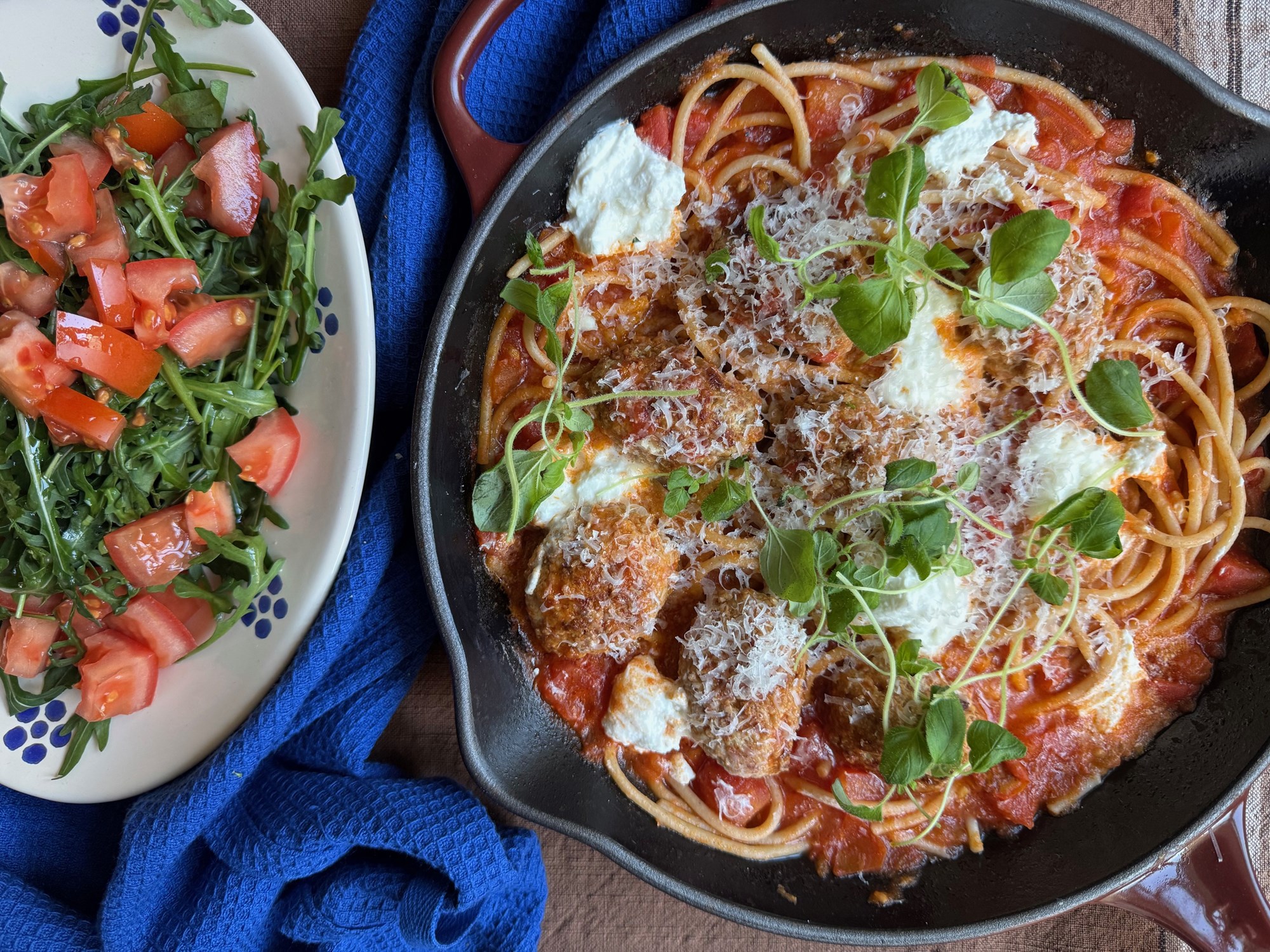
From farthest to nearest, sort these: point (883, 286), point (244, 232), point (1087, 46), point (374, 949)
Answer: point (374, 949) < point (244, 232) < point (1087, 46) < point (883, 286)

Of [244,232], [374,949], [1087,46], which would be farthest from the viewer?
[374,949]

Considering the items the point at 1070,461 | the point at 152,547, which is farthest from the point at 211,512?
the point at 1070,461

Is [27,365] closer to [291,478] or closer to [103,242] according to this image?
[103,242]

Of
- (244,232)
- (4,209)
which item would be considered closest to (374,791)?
(244,232)

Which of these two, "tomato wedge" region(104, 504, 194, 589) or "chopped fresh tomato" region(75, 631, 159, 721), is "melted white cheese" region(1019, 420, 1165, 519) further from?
"chopped fresh tomato" region(75, 631, 159, 721)

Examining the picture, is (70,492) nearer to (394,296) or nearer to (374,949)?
(394,296)

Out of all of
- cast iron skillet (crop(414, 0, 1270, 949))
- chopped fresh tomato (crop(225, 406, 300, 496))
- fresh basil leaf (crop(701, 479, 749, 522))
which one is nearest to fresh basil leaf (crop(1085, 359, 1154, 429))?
cast iron skillet (crop(414, 0, 1270, 949))

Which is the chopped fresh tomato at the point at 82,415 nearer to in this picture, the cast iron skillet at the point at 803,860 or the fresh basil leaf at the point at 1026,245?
the cast iron skillet at the point at 803,860
